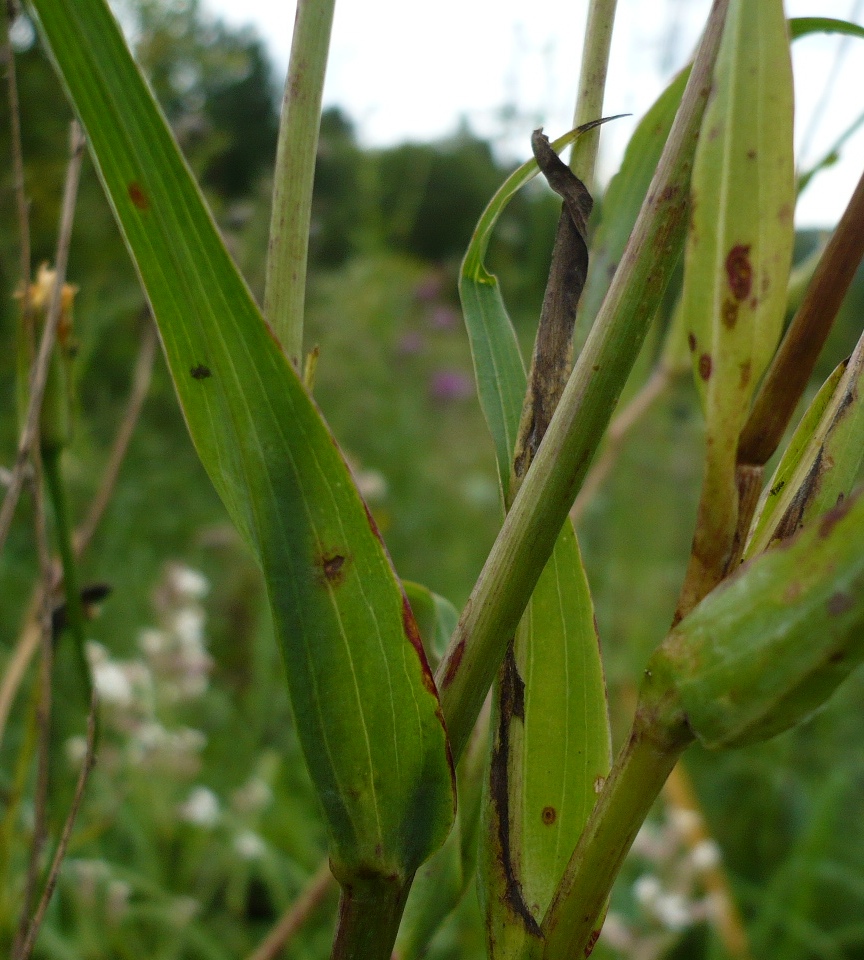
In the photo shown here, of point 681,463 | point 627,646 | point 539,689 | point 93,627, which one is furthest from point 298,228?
point 681,463

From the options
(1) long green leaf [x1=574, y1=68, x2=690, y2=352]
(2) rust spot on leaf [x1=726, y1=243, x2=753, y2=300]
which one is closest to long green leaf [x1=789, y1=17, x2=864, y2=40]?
(1) long green leaf [x1=574, y1=68, x2=690, y2=352]

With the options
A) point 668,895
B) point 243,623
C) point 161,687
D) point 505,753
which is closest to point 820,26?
point 505,753

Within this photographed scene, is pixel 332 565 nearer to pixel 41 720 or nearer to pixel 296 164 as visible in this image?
pixel 296 164

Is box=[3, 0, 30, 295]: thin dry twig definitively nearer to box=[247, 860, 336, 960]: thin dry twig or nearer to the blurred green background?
the blurred green background

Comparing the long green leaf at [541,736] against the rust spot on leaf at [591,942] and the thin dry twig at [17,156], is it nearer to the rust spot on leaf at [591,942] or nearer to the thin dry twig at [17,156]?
the rust spot on leaf at [591,942]

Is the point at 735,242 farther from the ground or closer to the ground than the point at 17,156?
closer to the ground

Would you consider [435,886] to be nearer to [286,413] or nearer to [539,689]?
[539,689]

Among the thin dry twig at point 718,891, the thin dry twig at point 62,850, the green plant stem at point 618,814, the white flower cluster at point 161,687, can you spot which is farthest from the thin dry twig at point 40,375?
the thin dry twig at point 718,891
